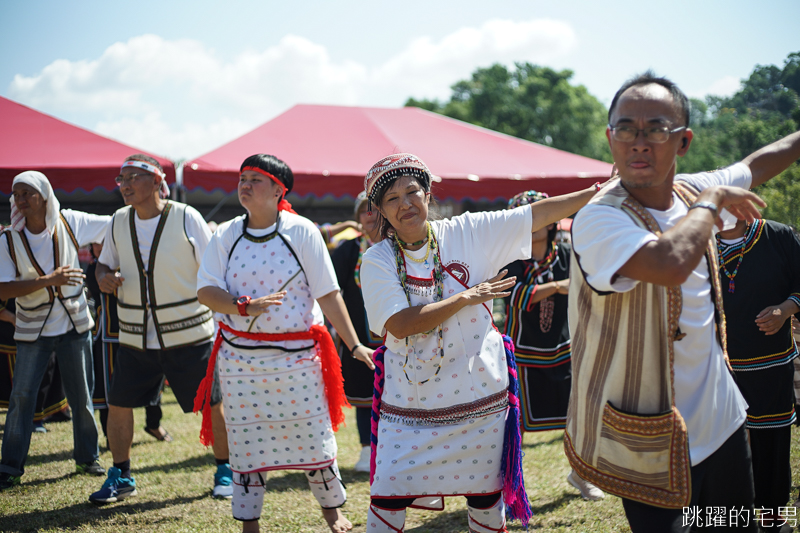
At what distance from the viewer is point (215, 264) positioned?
3.52 metres

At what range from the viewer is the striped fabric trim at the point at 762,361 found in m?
3.57

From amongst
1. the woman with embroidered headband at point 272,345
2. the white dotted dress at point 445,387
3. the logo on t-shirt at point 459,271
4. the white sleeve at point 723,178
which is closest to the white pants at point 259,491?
the woman with embroidered headband at point 272,345

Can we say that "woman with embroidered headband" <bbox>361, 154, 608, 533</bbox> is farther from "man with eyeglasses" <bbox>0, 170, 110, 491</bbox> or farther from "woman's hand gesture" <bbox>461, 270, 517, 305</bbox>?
"man with eyeglasses" <bbox>0, 170, 110, 491</bbox>

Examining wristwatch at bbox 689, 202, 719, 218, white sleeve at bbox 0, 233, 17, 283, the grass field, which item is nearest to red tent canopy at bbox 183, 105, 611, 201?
white sleeve at bbox 0, 233, 17, 283

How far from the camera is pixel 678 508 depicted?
1.86 meters

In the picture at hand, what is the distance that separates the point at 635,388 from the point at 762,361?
2.19 m

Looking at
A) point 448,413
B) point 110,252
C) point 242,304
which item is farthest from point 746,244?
point 110,252

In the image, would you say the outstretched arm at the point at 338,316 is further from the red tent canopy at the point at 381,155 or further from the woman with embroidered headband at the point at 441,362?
the red tent canopy at the point at 381,155

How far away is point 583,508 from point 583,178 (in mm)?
6275

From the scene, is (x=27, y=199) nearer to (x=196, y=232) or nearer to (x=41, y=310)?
(x=41, y=310)

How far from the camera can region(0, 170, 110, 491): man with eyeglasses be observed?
454 cm

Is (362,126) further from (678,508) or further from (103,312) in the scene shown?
(678,508)

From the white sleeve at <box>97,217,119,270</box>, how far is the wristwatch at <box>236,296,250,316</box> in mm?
1637

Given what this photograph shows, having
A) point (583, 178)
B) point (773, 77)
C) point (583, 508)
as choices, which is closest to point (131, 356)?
point (583, 508)
